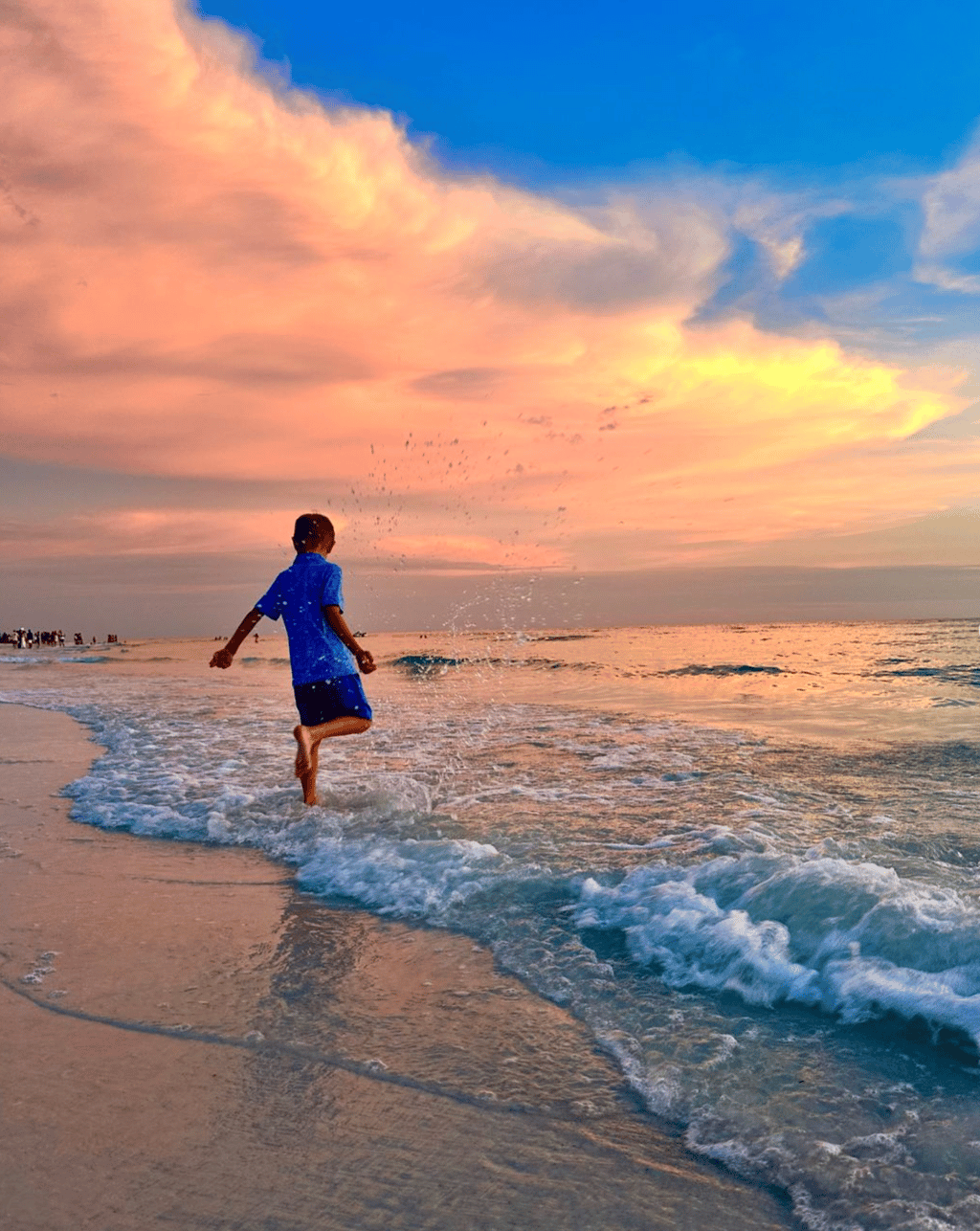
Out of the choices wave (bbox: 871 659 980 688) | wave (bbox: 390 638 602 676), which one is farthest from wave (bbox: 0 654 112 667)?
wave (bbox: 871 659 980 688)

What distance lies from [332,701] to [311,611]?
2.53 feet

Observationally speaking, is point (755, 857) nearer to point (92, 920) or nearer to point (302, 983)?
point (302, 983)

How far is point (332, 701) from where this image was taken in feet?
24.7

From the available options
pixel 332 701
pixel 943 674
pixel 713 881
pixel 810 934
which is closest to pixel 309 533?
pixel 332 701

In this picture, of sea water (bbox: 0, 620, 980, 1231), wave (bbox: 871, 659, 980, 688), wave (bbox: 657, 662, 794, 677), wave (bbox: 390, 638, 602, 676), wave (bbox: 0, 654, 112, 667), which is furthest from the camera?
wave (bbox: 0, 654, 112, 667)

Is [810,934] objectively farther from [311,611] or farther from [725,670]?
[725,670]

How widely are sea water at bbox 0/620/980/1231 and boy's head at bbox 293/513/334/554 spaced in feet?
7.13

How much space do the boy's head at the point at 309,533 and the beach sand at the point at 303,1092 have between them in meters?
3.38

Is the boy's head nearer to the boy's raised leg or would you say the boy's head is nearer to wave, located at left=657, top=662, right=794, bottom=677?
the boy's raised leg

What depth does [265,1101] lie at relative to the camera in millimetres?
2900

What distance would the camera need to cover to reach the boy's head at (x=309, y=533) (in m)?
7.48

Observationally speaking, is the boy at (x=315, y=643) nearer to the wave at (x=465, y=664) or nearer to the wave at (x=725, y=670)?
the wave at (x=725, y=670)

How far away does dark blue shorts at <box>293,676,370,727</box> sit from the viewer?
24.6ft

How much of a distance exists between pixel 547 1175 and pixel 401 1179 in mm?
398
